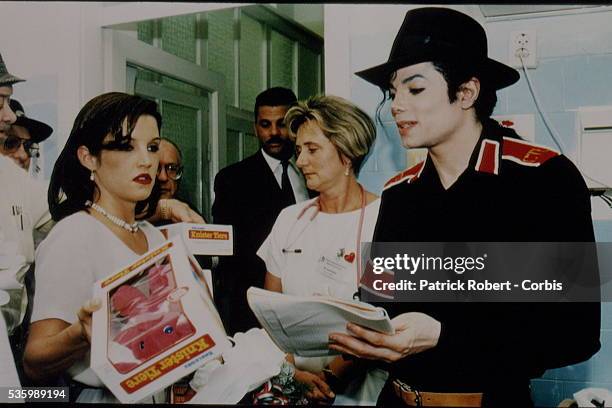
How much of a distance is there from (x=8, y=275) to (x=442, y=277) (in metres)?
1.58

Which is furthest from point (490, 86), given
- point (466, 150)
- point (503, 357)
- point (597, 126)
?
point (503, 357)

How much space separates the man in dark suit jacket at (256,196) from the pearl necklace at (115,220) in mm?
299

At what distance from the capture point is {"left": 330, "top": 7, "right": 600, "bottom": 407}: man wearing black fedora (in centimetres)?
224

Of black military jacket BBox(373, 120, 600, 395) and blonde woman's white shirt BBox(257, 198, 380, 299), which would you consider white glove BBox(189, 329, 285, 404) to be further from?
black military jacket BBox(373, 120, 600, 395)

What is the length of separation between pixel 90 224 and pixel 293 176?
760mm

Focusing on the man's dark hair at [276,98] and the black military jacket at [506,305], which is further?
the man's dark hair at [276,98]

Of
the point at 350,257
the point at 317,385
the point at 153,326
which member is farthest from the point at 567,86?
the point at 153,326

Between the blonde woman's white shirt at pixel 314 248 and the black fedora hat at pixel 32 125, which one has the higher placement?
the black fedora hat at pixel 32 125

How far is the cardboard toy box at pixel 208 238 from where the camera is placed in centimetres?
243

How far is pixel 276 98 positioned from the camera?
242 cm

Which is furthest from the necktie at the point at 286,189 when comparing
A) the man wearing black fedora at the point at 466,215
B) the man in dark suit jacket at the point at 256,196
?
the man wearing black fedora at the point at 466,215

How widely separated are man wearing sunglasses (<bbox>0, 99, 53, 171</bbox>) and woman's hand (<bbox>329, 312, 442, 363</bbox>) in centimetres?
131

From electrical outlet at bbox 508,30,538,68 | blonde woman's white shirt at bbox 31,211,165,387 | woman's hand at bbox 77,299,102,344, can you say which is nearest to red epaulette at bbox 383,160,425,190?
electrical outlet at bbox 508,30,538,68

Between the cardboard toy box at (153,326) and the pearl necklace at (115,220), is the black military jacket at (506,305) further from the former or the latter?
the pearl necklace at (115,220)
